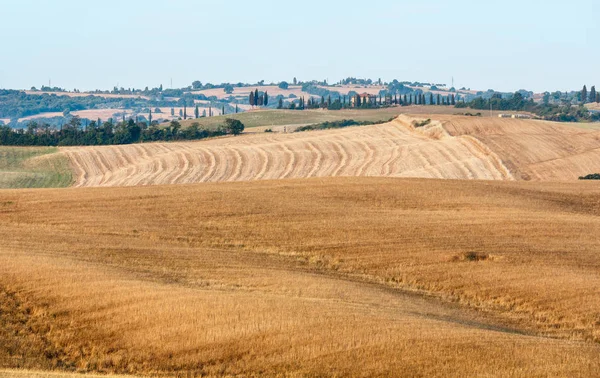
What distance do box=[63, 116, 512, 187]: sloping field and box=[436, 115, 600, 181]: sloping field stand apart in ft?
5.20

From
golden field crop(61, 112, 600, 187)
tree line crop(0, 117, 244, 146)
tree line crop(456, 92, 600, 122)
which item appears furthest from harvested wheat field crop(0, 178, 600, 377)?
tree line crop(456, 92, 600, 122)

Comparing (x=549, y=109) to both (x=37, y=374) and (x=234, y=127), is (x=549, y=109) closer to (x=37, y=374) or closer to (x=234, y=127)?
(x=234, y=127)

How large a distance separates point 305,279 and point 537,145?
60048 mm

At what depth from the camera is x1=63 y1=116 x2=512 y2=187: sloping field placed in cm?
8394

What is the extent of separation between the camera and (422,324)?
84.7 feet

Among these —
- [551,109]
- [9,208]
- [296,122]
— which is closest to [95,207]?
[9,208]

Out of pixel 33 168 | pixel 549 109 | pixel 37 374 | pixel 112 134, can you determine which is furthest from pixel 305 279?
pixel 549 109

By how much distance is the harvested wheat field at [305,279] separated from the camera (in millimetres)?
23281

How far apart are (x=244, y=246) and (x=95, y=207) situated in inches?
450

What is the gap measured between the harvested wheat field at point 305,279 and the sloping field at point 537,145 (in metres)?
20.4

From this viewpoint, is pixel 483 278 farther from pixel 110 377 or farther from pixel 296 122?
pixel 296 122

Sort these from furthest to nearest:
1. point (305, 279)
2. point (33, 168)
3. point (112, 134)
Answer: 1. point (112, 134)
2. point (33, 168)
3. point (305, 279)

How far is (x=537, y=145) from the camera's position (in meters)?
89.2

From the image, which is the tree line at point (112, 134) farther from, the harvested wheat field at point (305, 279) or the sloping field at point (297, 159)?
the harvested wheat field at point (305, 279)
